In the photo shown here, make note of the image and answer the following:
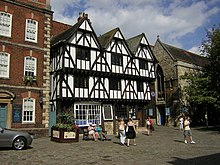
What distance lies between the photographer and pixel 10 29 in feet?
60.6

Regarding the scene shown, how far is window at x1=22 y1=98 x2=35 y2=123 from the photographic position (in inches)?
725

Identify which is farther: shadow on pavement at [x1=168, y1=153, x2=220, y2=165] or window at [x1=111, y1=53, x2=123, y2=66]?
window at [x1=111, y1=53, x2=123, y2=66]

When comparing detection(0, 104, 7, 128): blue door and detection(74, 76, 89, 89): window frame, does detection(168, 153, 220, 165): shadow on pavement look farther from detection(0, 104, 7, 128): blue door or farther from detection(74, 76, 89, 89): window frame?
detection(74, 76, 89, 89): window frame

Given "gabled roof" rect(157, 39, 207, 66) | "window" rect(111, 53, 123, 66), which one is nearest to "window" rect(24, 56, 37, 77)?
"window" rect(111, 53, 123, 66)

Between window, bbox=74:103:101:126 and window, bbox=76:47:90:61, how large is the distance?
4547 millimetres

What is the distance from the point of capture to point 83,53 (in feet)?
76.6

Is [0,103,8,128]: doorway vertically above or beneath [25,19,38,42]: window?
beneath

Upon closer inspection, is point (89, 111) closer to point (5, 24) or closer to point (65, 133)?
point (65, 133)

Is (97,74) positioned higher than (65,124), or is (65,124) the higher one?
(97,74)

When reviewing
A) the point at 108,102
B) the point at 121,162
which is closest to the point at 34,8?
the point at 108,102

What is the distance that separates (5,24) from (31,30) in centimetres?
209

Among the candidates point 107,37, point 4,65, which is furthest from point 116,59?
point 4,65

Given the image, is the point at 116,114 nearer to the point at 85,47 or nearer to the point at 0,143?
the point at 85,47

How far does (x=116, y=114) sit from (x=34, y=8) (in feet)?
44.1
